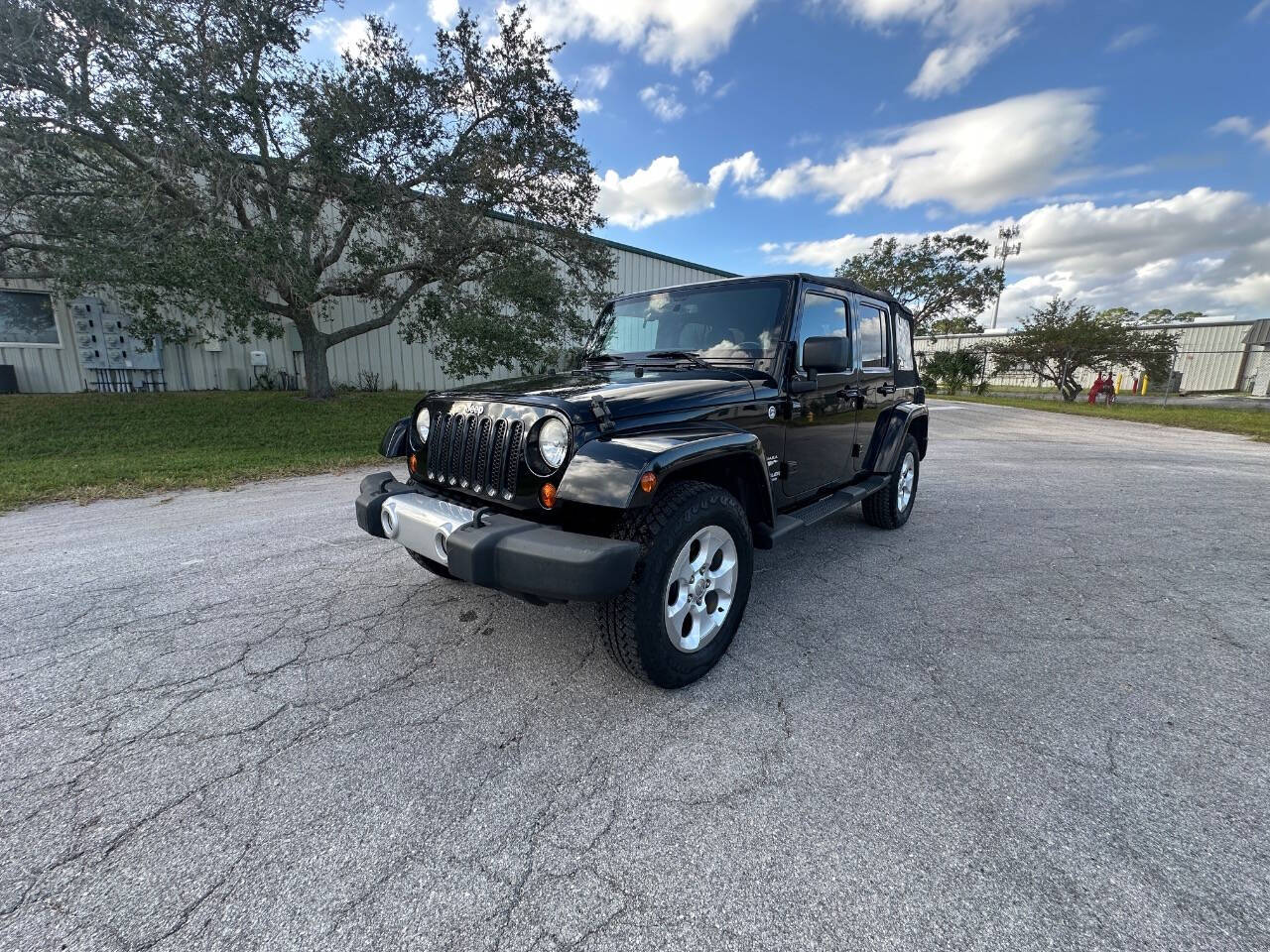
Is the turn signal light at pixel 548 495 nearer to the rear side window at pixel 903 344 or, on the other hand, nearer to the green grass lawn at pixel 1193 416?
the rear side window at pixel 903 344

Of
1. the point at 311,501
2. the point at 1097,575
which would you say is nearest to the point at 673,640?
the point at 1097,575

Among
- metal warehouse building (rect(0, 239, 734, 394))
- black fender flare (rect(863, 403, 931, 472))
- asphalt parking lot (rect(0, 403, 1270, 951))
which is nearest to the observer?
asphalt parking lot (rect(0, 403, 1270, 951))

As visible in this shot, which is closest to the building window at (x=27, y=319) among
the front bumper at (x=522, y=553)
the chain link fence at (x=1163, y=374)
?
the front bumper at (x=522, y=553)

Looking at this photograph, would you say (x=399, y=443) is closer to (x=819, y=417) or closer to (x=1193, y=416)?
(x=819, y=417)

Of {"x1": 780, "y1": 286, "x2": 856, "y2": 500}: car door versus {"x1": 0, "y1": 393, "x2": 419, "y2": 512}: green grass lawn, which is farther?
{"x1": 0, "y1": 393, "x2": 419, "y2": 512}: green grass lawn

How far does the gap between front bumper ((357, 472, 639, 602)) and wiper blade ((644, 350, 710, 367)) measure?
1.49 meters

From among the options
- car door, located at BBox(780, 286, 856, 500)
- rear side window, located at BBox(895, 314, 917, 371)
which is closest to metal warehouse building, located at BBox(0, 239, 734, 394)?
rear side window, located at BBox(895, 314, 917, 371)

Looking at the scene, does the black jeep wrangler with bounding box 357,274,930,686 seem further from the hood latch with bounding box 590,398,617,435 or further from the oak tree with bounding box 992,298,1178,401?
the oak tree with bounding box 992,298,1178,401

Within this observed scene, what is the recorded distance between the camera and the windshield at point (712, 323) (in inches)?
126

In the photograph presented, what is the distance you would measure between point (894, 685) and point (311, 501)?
525cm

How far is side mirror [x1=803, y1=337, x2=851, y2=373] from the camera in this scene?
117 inches

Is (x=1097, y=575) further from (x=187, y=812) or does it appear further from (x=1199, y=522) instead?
(x=187, y=812)

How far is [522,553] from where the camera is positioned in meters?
1.99

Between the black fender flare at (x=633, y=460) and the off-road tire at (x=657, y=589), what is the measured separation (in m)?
0.12
